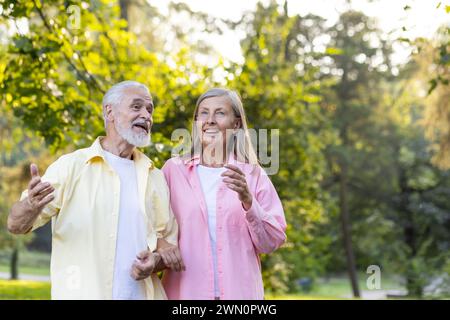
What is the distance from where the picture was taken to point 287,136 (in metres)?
10.2

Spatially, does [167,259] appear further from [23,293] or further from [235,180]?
[23,293]

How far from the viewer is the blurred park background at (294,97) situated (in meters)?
6.22

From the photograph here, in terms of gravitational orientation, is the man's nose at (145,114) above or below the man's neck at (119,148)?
above

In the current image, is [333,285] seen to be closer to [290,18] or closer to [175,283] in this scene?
[290,18]

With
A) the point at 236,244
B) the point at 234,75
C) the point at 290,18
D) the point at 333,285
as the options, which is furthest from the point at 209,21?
the point at 333,285

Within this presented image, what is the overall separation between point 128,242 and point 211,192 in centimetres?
53

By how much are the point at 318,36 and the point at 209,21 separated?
5.42 meters

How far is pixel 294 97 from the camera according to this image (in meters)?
9.91

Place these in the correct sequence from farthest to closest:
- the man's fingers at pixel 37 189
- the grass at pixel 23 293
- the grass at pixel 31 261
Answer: the grass at pixel 31 261 → the grass at pixel 23 293 → the man's fingers at pixel 37 189

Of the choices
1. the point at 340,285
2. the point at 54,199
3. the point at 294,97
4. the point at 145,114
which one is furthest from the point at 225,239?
the point at 340,285

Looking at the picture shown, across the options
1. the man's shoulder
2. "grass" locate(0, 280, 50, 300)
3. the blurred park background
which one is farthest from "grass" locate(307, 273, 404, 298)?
the man's shoulder

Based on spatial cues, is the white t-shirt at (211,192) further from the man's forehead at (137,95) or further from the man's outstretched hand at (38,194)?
the man's outstretched hand at (38,194)

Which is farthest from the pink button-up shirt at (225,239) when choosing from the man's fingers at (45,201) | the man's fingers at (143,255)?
the man's fingers at (45,201)

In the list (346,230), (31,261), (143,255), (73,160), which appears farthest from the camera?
(31,261)
